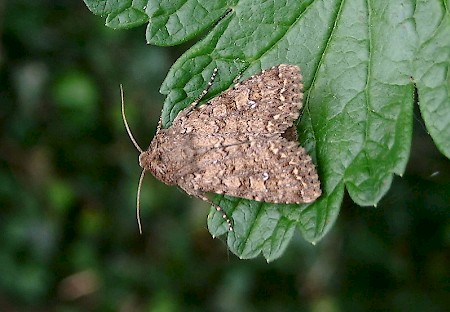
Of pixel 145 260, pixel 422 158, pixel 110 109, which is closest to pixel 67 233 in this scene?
pixel 145 260

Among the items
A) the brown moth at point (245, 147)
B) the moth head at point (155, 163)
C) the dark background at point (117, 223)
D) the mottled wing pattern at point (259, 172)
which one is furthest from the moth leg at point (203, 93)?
the dark background at point (117, 223)

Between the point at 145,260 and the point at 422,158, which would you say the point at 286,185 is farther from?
the point at 145,260

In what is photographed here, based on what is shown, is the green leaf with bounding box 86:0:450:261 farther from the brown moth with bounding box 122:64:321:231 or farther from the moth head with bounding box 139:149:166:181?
the moth head with bounding box 139:149:166:181

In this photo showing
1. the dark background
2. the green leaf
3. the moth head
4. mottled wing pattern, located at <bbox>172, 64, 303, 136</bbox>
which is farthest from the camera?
the dark background

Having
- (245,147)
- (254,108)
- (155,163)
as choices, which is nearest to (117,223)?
(155,163)

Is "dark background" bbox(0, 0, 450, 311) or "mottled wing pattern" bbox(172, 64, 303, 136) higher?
"mottled wing pattern" bbox(172, 64, 303, 136)

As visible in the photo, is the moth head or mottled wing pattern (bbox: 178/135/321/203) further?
the moth head

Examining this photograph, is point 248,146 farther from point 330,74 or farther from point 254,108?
point 330,74

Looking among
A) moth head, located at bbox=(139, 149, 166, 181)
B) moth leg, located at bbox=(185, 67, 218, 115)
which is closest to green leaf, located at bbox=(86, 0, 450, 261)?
moth leg, located at bbox=(185, 67, 218, 115)
